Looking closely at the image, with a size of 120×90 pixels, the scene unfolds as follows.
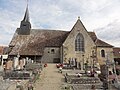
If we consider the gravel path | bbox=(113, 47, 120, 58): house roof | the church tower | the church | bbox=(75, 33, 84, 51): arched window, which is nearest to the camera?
the gravel path

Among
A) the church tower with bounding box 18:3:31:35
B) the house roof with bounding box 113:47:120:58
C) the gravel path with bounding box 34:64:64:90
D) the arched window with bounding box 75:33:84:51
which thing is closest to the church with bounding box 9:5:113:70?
the arched window with bounding box 75:33:84:51

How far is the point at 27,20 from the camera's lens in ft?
145

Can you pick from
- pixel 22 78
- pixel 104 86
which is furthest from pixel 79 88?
pixel 22 78

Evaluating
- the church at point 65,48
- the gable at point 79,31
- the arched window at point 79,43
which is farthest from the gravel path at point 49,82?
the gable at point 79,31

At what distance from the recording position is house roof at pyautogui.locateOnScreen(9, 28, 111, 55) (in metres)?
37.4

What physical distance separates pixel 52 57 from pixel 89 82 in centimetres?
2270

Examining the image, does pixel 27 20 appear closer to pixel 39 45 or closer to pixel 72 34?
pixel 39 45

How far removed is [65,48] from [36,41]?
711 centimetres

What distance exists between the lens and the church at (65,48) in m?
37.1

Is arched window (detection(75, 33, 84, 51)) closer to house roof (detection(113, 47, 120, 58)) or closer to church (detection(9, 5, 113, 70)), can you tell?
church (detection(9, 5, 113, 70))

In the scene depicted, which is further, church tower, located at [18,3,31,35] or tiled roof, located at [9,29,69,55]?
church tower, located at [18,3,31,35]

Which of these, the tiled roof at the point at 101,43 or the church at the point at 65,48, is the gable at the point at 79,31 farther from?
the tiled roof at the point at 101,43

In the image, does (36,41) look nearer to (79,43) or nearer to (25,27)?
(25,27)

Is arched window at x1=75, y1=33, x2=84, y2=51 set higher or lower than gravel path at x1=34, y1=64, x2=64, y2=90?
higher
